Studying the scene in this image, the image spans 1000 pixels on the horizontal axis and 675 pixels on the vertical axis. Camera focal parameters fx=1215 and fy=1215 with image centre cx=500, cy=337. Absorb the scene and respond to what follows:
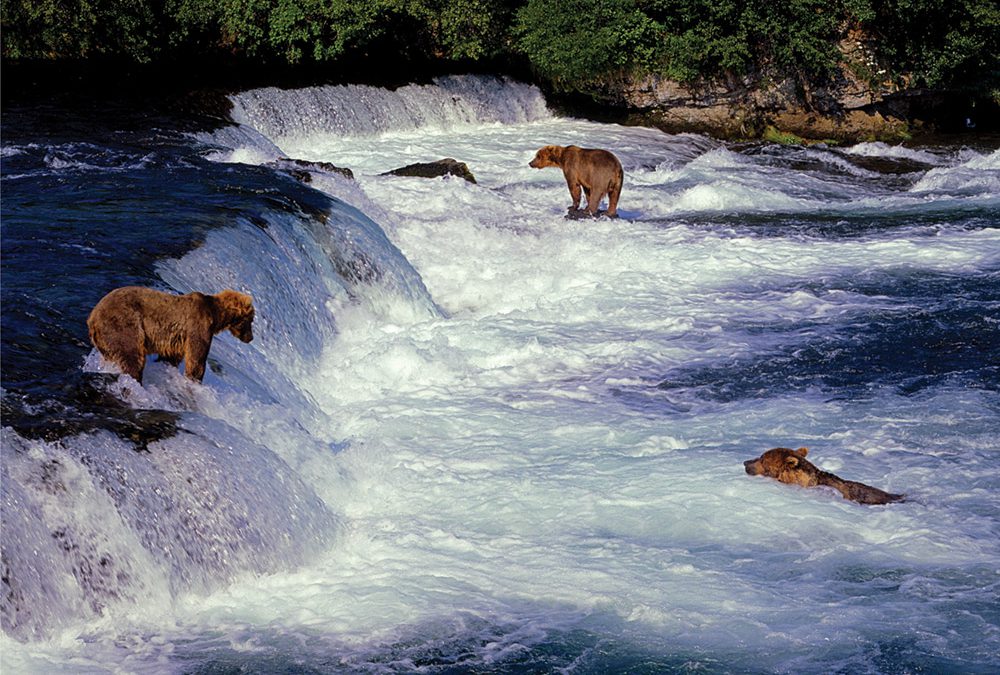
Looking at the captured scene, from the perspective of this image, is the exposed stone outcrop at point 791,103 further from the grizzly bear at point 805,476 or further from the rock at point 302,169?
the grizzly bear at point 805,476

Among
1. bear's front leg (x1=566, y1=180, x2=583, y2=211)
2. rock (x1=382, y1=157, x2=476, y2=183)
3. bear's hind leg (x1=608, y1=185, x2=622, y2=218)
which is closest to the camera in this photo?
bear's hind leg (x1=608, y1=185, x2=622, y2=218)

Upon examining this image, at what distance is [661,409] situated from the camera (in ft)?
28.2

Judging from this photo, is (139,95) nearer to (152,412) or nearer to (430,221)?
(430,221)

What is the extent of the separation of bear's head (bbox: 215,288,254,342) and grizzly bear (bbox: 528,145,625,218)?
25.5 feet

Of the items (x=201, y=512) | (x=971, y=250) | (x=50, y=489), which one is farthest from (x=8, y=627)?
(x=971, y=250)

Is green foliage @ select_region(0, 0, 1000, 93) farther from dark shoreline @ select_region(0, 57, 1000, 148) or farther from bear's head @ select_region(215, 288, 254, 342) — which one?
bear's head @ select_region(215, 288, 254, 342)

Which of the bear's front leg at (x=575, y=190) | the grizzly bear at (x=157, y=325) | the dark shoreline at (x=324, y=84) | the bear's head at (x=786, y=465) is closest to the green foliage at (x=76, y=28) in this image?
the dark shoreline at (x=324, y=84)

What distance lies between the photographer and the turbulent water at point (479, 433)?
17.9 feet

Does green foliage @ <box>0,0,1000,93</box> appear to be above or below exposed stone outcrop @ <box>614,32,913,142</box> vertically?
above

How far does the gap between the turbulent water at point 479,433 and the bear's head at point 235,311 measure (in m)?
0.44

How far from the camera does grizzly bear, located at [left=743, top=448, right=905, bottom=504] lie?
266 inches

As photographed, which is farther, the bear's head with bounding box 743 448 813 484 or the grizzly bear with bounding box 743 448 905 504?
the bear's head with bounding box 743 448 813 484

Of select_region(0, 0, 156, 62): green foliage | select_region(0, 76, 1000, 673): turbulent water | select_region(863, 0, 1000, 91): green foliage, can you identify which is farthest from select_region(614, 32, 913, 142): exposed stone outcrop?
select_region(0, 0, 156, 62): green foliage

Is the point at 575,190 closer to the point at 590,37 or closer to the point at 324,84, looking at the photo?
the point at 324,84
